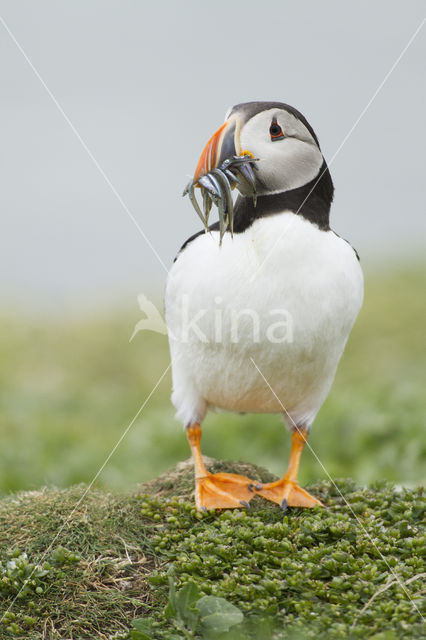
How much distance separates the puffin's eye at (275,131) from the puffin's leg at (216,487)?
2033 mm

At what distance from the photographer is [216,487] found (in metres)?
4.81

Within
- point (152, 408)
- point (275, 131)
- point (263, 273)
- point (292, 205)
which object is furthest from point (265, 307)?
point (152, 408)

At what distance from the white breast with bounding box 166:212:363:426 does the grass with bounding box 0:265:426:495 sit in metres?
2.46

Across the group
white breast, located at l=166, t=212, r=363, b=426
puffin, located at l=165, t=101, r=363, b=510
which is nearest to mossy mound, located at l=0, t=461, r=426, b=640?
puffin, located at l=165, t=101, r=363, b=510

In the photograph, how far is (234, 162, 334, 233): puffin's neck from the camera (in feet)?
14.3

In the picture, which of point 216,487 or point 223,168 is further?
point 216,487

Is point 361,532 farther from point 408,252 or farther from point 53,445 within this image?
point 408,252

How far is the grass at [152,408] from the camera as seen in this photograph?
763 cm

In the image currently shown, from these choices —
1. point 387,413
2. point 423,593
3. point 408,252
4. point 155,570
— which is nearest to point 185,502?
point 155,570

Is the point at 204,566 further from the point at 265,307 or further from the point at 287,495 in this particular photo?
the point at 265,307

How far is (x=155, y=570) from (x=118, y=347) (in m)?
8.55

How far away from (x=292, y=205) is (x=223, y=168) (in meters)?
0.54

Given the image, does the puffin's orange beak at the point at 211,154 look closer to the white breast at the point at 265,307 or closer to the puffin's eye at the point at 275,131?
the puffin's eye at the point at 275,131

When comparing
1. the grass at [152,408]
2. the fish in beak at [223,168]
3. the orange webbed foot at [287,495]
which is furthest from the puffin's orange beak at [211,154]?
the grass at [152,408]
